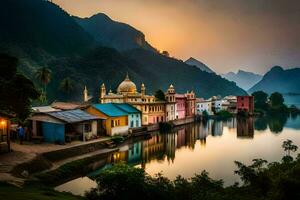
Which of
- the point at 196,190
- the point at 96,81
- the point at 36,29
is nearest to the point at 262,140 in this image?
the point at 196,190

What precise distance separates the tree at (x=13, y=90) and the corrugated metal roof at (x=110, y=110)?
25876mm

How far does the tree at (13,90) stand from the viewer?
960 inches

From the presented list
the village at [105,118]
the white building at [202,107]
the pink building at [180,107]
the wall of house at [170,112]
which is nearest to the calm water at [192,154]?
the village at [105,118]

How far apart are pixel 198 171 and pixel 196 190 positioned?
16395 mm

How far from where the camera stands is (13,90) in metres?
24.4

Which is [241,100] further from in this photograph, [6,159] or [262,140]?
[6,159]

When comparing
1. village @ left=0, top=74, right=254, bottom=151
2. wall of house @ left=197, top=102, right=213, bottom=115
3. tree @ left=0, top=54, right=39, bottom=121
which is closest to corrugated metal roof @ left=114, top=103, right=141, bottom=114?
village @ left=0, top=74, right=254, bottom=151

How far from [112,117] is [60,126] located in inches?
550

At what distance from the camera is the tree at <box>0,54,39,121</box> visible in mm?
24391

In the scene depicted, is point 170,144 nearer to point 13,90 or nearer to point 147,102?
point 147,102

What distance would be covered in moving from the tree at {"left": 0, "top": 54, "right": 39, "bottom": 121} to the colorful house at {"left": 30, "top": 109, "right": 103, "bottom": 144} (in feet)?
40.1

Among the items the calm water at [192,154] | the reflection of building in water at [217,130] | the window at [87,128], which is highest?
the window at [87,128]

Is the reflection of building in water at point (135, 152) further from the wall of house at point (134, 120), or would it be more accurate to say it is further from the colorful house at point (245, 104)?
the colorful house at point (245, 104)

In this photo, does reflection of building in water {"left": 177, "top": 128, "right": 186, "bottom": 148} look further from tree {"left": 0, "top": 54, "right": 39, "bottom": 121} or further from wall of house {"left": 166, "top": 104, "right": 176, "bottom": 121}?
tree {"left": 0, "top": 54, "right": 39, "bottom": 121}
